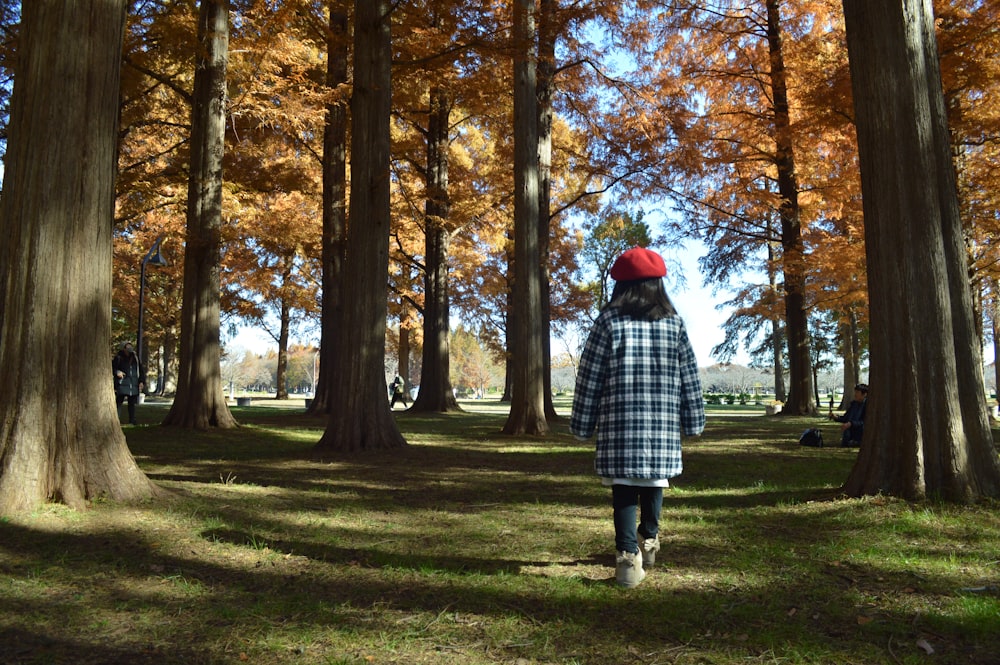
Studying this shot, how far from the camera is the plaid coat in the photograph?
3.89 meters

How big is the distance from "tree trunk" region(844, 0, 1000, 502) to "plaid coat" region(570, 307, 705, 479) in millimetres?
2693

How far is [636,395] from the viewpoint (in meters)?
3.97

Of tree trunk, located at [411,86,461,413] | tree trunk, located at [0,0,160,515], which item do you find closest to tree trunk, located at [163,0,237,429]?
tree trunk, located at [0,0,160,515]

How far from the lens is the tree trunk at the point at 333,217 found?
56.6ft

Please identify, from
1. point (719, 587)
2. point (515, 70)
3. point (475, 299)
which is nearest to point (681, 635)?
point (719, 587)

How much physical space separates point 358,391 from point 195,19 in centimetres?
916

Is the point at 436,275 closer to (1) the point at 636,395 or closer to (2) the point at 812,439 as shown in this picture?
(2) the point at 812,439

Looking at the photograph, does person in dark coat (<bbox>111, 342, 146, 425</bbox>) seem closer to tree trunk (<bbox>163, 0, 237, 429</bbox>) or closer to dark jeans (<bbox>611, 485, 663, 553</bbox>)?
tree trunk (<bbox>163, 0, 237, 429</bbox>)

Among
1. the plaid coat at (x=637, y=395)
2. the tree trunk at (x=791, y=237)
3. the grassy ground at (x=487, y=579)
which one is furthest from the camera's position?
the tree trunk at (x=791, y=237)

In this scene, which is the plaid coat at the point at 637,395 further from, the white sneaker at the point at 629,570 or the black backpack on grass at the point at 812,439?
the black backpack on grass at the point at 812,439

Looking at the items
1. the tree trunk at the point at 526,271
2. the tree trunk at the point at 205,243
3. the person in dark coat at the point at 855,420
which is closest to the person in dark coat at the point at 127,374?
the tree trunk at the point at 205,243

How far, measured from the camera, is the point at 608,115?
18203 millimetres

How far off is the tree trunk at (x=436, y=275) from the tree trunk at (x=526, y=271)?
7.06 meters

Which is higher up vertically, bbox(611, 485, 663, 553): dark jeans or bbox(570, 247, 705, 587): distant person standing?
bbox(570, 247, 705, 587): distant person standing
